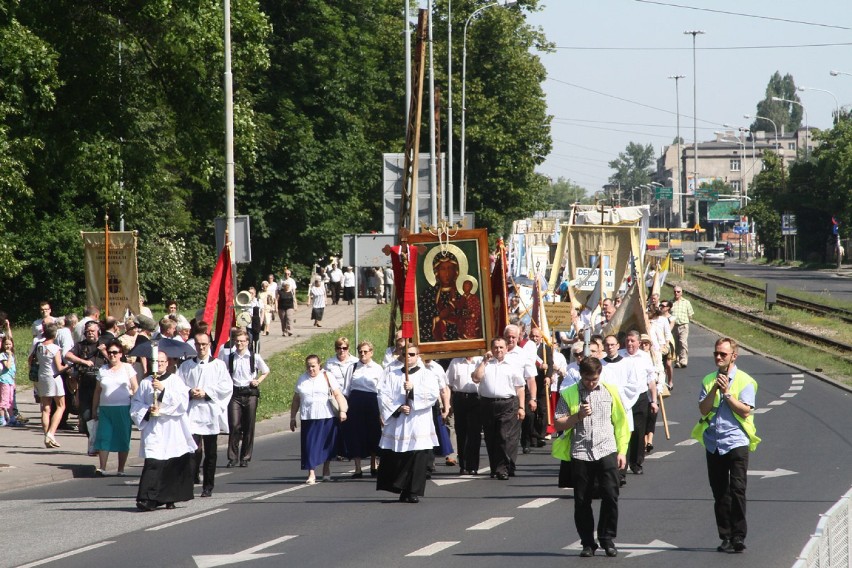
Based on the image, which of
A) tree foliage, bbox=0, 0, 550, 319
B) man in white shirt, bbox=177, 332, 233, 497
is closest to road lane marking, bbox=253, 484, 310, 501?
man in white shirt, bbox=177, 332, 233, 497

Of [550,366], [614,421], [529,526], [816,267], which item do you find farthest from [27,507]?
[816,267]

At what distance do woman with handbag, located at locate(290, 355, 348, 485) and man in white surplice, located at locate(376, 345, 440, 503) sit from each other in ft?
4.35

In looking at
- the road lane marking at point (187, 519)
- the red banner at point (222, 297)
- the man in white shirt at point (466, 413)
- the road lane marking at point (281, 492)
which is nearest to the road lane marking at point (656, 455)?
the man in white shirt at point (466, 413)

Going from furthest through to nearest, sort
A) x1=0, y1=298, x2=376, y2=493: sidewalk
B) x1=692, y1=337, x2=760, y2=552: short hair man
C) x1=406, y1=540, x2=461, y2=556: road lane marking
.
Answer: x1=0, y1=298, x2=376, y2=493: sidewalk, x1=406, y1=540, x2=461, y2=556: road lane marking, x1=692, y1=337, x2=760, y2=552: short hair man

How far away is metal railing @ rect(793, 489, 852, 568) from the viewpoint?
5.90 metres

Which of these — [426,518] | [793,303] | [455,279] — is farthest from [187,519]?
[793,303]

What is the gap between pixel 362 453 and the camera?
54.5ft

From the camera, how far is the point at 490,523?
12.7 m

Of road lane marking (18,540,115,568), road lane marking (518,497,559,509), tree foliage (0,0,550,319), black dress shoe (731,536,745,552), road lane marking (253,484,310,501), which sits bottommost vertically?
road lane marking (253,484,310,501)

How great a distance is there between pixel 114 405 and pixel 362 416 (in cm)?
289

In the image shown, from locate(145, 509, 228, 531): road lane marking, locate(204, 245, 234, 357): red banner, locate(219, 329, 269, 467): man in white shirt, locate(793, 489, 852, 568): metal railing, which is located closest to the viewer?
locate(793, 489, 852, 568): metal railing

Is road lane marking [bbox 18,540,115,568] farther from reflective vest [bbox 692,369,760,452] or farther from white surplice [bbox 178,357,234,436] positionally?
reflective vest [bbox 692,369,760,452]

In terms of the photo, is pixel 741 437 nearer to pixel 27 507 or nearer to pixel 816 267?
pixel 27 507

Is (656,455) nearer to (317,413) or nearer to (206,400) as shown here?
(317,413)
